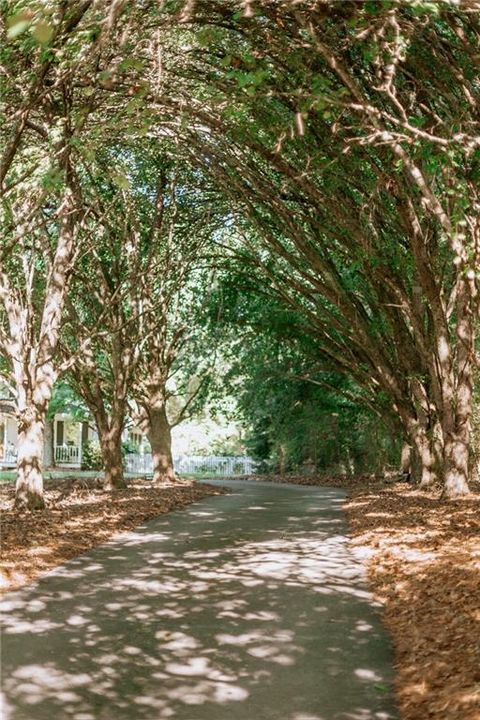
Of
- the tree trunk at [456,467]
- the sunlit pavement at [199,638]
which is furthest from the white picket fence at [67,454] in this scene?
the sunlit pavement at [199,638]

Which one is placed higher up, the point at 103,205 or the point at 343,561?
the point at 103,205

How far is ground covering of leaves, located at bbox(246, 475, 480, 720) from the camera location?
4945mm

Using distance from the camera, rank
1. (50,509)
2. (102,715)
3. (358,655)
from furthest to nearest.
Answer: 1. (50,509)
2. (358,655)
3. (102,715)

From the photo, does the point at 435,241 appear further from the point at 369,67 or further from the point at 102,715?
the point at 102,715

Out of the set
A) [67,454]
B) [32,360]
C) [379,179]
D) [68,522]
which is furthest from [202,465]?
[379,179]

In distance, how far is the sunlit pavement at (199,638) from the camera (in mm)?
4938

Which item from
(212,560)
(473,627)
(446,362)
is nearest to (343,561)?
(212,560)

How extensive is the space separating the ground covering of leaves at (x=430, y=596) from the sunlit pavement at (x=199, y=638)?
198mm

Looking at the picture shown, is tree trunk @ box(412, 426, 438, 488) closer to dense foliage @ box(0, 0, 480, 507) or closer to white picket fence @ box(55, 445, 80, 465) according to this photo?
dense foliage @ box(0, 0, 480, 507)

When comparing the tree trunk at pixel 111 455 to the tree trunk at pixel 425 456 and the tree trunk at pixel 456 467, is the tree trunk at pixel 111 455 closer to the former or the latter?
the tree trunk at pixel 425 456

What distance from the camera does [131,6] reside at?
8953 mm

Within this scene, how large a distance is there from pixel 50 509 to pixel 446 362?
8.08m

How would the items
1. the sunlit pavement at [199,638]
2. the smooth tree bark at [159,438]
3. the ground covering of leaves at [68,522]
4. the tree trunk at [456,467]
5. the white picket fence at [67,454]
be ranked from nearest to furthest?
the sunlit pavement at [199,638] < the ground covering of leaves at [68,522] < the tree trunk at [456,467] < the smooth tree bark at [159,438] < the white picket fence at [67,454]

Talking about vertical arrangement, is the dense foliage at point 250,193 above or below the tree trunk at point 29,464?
above
